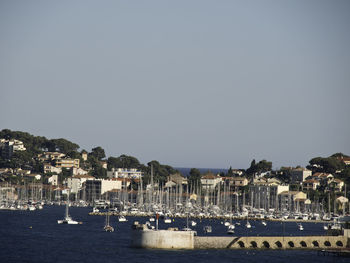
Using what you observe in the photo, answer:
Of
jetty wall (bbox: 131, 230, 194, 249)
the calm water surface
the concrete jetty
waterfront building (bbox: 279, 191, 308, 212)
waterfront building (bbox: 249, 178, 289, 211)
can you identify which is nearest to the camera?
jetty wall (bbox: 131, 230, 194, 249)

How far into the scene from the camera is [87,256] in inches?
3639

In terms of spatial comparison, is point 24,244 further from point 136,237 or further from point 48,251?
point 136,237

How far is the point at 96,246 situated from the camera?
10206 centimetres

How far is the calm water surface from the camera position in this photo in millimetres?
89500

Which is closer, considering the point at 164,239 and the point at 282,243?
the point at 164,239

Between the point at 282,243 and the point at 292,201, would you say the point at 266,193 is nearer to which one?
the point at 292,201

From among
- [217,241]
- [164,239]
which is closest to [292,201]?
[217,241]

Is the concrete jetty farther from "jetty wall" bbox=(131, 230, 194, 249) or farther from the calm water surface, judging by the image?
the calm water surface

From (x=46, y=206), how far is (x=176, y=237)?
113 metres

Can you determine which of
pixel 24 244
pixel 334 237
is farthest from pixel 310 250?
pixel 24 244

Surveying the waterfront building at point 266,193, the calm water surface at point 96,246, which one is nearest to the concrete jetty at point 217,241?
the calm water surface at point 96,246

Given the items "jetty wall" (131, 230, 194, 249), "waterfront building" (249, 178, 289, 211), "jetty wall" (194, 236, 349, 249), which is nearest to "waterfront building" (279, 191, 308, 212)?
"waterfront building" (249, 178, 289, 211)

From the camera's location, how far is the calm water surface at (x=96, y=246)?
3524 inches

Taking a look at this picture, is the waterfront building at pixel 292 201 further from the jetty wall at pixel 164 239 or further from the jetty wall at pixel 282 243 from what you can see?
the jetty wall at pixel 164 239
